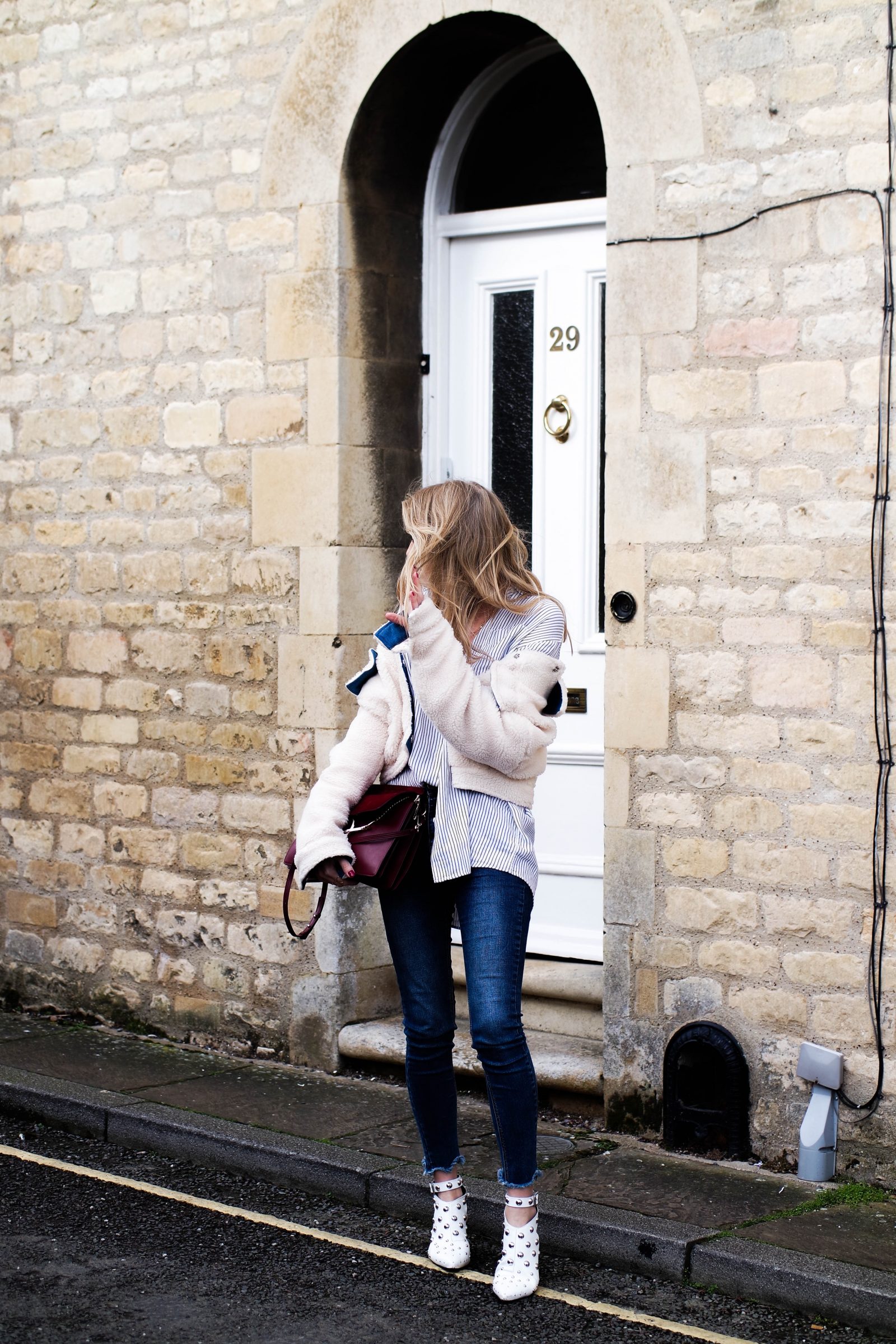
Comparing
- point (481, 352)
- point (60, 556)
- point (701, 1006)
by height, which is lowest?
point (701, 1006)

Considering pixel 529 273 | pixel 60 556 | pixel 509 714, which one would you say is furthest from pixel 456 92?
pixel 509 714

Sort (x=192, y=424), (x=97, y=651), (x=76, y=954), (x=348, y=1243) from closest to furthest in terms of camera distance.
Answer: (x=348, y=1243) < (x=192, y=424) < (x=97, y=651) < (x=76, y=954)

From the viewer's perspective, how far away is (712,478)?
206 inches

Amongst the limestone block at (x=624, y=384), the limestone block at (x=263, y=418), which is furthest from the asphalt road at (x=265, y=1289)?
the limestone block at (x=263, y=418)

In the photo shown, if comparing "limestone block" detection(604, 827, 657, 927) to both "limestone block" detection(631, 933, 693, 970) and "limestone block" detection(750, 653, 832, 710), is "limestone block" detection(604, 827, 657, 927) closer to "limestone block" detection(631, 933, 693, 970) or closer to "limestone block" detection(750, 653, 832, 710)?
"limestone block" detection(631, 933, 693, 970)

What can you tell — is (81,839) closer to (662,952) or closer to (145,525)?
(145,525)

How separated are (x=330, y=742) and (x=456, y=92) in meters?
2.56

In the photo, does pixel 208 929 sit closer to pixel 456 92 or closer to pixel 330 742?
pixel 330 742

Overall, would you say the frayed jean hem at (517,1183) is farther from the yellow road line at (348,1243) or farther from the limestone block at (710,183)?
the limestone block at (710,183)

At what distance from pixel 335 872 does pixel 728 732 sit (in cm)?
163

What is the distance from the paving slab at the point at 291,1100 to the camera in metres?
5.48

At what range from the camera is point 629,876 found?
5.41 m

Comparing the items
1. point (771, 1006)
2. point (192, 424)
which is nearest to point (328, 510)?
point (192, 424)

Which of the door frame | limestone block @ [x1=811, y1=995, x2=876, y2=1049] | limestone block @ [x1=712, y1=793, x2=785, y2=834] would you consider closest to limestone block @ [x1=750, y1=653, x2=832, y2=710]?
limestone block @ [x1=712, y1=793, x2=785, y2=834]
